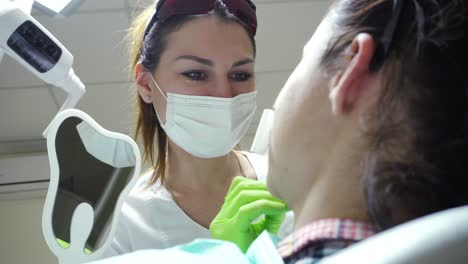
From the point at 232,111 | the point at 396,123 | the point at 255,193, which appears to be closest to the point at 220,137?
the point at 232,111

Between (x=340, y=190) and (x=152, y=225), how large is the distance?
95 centimetres

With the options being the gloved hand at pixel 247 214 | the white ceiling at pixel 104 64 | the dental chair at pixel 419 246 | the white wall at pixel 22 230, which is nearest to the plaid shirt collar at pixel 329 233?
the dental chair at pixel 419 246

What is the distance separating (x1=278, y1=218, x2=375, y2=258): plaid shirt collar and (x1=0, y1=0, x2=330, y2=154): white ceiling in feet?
6.68

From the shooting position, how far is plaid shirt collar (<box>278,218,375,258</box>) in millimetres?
616

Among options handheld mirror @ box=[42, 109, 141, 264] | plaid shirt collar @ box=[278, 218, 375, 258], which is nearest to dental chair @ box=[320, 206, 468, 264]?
plaid shirt collar @ box=[278, 218, 375, 258]

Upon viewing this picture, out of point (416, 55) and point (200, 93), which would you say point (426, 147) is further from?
point (200, 93)

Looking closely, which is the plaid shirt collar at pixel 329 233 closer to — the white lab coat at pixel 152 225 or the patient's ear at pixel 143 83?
the white lab coat at pixel 152 225

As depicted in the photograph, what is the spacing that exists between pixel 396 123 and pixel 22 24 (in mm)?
987

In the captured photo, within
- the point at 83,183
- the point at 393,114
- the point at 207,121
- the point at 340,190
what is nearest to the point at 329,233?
the point at 340,190

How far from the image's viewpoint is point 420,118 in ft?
2.02

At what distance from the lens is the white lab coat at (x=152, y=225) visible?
58.1 inches

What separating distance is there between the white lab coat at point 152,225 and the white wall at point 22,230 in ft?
7.40

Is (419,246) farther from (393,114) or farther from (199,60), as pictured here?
(199,60)

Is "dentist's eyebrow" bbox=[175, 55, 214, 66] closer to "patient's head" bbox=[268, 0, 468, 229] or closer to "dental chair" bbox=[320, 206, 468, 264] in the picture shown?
"patient's head" bbox=[268, 0, 468, 229]
